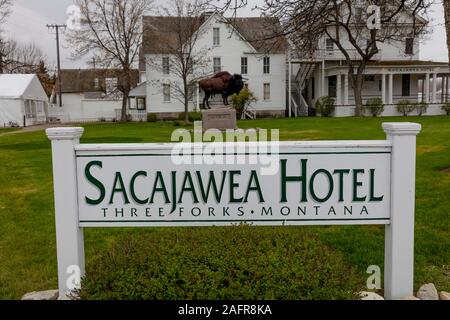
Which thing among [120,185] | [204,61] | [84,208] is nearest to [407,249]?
[120,185]

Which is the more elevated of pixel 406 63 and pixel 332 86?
pixel 406 63

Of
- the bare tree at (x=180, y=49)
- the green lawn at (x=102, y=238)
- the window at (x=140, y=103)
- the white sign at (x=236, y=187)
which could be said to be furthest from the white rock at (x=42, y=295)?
the window at (x=140, y=103)

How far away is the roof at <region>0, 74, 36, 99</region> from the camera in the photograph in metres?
37.1

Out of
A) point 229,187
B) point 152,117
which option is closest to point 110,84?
point 152,117

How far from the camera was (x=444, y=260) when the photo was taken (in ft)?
15.6

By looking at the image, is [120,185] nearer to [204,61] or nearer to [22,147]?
[22,147]

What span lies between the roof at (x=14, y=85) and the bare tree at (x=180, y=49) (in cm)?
1007

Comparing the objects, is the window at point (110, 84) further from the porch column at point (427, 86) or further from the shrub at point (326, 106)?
the porch column at point (427, 86)

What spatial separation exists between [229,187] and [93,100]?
152 feet

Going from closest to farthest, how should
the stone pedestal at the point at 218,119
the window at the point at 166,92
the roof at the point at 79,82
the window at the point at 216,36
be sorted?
the stone pedestal at the point at 218,119, the window at the point at 216,36, the window at the point at 166,92, the roof at the point at 79,82

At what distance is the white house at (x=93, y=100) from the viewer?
42.4 meters

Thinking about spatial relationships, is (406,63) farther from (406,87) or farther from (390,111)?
(390,111)

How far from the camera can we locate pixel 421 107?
116 ft

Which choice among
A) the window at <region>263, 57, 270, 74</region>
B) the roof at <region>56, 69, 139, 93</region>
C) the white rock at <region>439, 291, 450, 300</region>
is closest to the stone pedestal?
the white rock at <region>439, 291, 450, 300</region>
